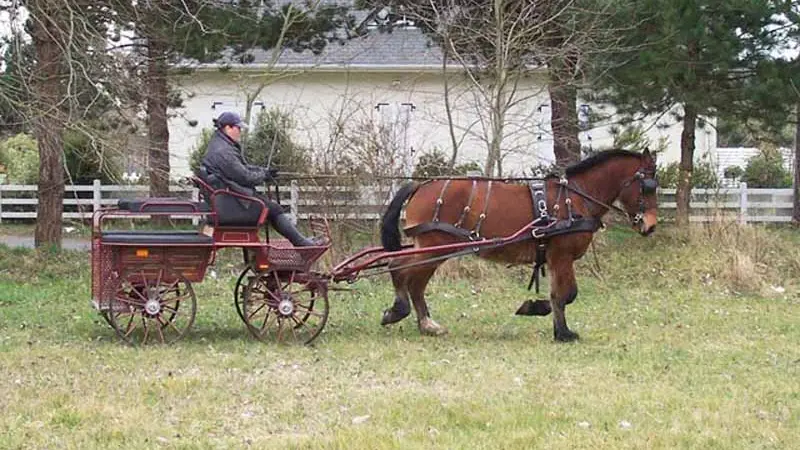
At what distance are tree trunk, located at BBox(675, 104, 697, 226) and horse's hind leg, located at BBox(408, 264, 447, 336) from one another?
8226 millimetres

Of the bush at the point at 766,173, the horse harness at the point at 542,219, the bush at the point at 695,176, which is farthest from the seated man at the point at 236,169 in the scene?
the bush at the point at 766,173

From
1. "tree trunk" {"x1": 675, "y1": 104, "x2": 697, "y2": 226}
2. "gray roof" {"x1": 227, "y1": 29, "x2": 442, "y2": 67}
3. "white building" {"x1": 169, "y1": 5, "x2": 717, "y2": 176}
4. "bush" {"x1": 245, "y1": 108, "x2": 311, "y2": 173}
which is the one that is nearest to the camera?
"bush" {"x1": 245, "y1": 108, "x2": 311, "y2": 173}

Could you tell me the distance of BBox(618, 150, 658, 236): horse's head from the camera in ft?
31.3

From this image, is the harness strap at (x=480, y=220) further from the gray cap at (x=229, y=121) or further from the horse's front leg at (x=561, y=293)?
the gray cap at (x=229, y=121)

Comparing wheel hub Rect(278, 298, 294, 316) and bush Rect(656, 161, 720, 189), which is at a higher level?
bush Rect(656, 161, 720, 189)

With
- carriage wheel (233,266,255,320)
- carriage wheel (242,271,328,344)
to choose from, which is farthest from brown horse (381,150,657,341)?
carriage wheel (233,266,255,320)

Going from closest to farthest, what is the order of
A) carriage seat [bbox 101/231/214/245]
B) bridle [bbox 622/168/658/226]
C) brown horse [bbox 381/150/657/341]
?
carriage seat [bbox 101/231/214/245] → brown horse [bbox 381/150/657/341] → bridle [bbox 622/168/658/226]

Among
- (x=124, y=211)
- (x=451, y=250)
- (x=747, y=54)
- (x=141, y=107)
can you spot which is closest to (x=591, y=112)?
(x=747, y=54)

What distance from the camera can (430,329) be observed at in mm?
9672

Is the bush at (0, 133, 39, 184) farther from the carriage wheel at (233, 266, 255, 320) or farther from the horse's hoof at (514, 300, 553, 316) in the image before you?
the horse's hoof at (514, 300, 553, 316)

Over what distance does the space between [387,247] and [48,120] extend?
5233mm

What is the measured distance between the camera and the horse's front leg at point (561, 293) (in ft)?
30.8

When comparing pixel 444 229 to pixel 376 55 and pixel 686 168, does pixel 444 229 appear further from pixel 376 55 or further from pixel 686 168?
pixel 376 55

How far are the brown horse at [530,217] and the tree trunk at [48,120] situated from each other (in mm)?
4966
